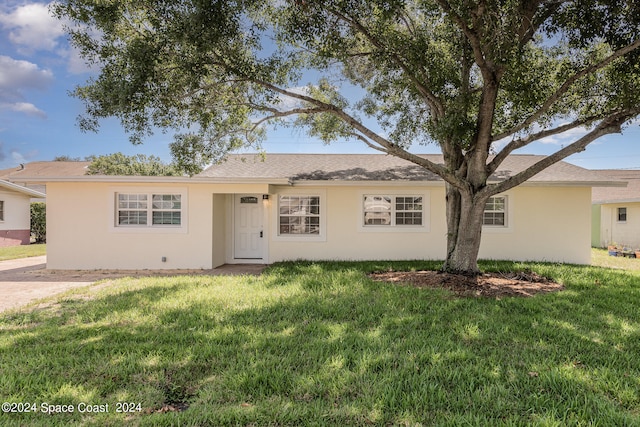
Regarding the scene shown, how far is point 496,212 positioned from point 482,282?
4.53 m

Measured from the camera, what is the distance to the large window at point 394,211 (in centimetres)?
1116

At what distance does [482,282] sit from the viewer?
741cm

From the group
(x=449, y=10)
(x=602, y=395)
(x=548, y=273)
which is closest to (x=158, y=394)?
(x=602, y=395)

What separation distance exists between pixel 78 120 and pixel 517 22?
8.83 metres

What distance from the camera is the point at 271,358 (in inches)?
148

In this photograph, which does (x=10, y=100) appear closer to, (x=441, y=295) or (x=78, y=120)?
(x=78, y=120)

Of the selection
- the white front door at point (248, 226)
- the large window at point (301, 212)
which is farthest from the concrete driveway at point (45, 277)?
the large window at point (301, 212)

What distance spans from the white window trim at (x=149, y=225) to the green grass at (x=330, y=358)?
3.81 meters

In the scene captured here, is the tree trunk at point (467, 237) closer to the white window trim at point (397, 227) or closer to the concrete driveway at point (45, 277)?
the white window trim at point (397, 227)

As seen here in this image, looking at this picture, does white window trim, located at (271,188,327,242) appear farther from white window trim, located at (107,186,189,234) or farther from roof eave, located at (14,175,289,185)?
white window trim, located at (107,186,189,234)

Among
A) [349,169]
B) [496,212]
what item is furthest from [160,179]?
[496,212]

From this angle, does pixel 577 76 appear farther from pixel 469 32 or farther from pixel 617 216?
pixel 617 216

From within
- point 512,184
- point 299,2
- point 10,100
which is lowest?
point 512,184

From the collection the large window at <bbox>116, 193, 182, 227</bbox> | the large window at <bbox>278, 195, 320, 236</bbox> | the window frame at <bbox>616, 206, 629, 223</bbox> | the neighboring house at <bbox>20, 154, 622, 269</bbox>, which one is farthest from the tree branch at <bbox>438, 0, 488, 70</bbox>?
the window frame at <bbox>616, 206, 629, 223</bbox>
